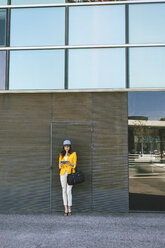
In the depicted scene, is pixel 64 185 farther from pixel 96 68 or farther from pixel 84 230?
pixel 96 68

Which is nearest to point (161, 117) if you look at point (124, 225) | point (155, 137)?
point (155, 137)

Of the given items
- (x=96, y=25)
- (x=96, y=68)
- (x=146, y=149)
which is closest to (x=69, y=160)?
(x=146, y=149)

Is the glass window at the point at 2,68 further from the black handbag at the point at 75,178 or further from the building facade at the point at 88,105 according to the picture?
the black handbag at the point at 75,178

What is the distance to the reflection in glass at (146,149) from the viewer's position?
768 centimetres

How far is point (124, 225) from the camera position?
21.0ft

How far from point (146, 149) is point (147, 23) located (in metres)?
3.68

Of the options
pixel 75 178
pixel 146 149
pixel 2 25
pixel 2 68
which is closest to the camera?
pixel 75 178

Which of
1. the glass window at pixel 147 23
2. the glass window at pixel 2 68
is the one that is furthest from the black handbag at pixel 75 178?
the glass window at pixel 147 23

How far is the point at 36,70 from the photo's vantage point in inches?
322

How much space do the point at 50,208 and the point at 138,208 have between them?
2469 mm

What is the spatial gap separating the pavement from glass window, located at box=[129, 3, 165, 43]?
498 cm

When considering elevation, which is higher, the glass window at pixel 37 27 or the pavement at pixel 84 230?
the glass window at pixel 37 27

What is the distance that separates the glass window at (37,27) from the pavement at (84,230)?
4988 mm

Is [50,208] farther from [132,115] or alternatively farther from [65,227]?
[132,115]
